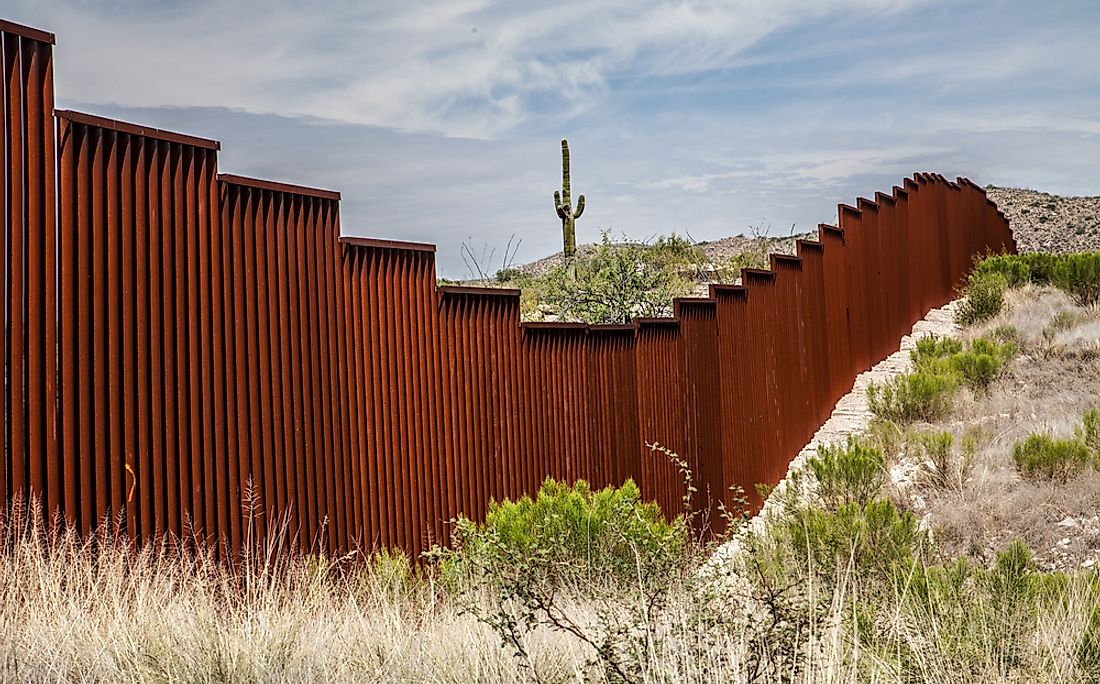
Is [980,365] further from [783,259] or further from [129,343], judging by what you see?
[129,343]

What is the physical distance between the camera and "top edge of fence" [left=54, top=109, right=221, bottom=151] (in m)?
6.12

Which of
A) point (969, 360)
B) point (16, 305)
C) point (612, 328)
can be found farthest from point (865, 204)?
point (16, 305)

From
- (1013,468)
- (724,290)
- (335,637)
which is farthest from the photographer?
(724,290)

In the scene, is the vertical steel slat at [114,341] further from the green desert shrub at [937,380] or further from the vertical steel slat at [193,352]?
the green desert shrub at [937,380]

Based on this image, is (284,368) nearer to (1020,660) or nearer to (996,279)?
(1020,660)

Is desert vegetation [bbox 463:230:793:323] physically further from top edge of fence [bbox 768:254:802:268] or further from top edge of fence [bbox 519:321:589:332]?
top edge of fence [bbox 519:321:589:332]

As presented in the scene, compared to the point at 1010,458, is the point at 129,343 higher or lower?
higher

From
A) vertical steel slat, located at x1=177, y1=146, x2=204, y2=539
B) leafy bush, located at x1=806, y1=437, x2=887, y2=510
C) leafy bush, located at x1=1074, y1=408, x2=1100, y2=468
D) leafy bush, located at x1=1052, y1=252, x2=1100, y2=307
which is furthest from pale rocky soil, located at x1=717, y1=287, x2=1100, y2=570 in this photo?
vertical steel slat, located at x1=177, y1=146, x2=204, y2=539

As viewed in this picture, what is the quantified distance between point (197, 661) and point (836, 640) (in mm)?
2749

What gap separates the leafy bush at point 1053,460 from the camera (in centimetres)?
1095

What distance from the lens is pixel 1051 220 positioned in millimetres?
55500

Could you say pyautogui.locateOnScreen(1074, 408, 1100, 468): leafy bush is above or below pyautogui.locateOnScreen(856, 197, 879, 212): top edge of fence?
below

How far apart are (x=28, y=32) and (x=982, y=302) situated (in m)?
18.0

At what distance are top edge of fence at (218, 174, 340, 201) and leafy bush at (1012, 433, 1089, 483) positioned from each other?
23.4 feet
